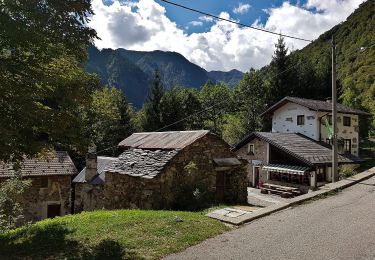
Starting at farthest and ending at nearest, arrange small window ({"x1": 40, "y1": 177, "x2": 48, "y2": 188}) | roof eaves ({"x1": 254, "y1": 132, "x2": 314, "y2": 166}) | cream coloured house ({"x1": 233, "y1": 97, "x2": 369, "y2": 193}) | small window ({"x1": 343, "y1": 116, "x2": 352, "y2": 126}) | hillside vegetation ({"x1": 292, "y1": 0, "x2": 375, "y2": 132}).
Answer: hillside vegetation ({"x1": 292, "y1": 0, "x2": 375, "y2": 132}) → small window ({"x1": 343, "y1": 116, "x2": 352, "y2": 126}) → cream coloured house ({"x1": 233, "y1": 97, "x2": 369, "y2": 193}) → roof eaves ({"x1": 254, "y1": 132, "x2": 314, "y2": 166}) → small window ({"x1": 40, "y1": 177, "x2": 48, "y2": 188})

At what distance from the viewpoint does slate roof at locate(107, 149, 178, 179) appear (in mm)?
14432

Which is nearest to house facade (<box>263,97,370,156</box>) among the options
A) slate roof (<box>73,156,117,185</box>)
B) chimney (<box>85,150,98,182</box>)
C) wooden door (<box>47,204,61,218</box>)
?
slate roof (<box>73,156,117,185</box>)

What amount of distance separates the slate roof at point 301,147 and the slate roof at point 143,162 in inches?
570

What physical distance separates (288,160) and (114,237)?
21.6m

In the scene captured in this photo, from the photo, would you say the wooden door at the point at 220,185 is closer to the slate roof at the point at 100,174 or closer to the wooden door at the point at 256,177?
the slate roof at the point at 100,174

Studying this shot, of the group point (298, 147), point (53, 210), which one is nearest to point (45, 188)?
point (53, 210)

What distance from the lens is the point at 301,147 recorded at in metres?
28.2

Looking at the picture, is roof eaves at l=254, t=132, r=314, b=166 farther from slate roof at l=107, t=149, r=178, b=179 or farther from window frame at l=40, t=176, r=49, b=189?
window frame at l=40, t=176, r=49, b=189

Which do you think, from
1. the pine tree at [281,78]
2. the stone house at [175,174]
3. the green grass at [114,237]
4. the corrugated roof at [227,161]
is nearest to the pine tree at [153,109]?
the pine tree at [281,78]

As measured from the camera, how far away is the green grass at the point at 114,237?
8125 mm

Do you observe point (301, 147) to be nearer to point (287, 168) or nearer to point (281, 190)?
point (287, 168)

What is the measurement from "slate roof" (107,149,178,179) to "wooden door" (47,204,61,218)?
11.2 meters

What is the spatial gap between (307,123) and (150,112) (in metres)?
23.4

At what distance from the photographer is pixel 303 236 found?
898cm
